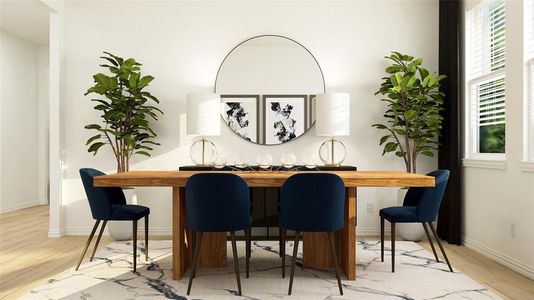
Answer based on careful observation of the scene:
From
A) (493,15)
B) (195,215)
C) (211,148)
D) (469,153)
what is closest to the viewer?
(195,215)

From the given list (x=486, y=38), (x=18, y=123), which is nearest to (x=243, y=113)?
(x=486, y=38)

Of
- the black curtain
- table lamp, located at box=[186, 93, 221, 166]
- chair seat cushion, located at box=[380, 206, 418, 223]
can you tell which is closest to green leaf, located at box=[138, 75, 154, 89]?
table lamp, located at box=[186, 93, 221, 166]

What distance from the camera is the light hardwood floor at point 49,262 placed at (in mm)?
2965

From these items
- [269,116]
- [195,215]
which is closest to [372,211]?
[269,116]

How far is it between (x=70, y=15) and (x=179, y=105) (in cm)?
165

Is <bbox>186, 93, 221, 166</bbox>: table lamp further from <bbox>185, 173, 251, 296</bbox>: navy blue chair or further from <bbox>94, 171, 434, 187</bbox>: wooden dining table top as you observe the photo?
<bbox>185, 173, 251, 296</bbox>: navy blue chair

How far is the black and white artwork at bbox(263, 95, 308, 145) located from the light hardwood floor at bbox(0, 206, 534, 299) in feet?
4.93

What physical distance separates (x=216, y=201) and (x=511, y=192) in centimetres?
250

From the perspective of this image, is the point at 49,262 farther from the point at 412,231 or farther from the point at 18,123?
the point at 18,123

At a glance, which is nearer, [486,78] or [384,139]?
[486,78]

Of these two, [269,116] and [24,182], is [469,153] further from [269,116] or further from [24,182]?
[24,182]

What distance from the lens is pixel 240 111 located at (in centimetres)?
482

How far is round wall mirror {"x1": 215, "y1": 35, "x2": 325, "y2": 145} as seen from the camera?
189 inches

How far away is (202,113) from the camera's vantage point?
4348mm
